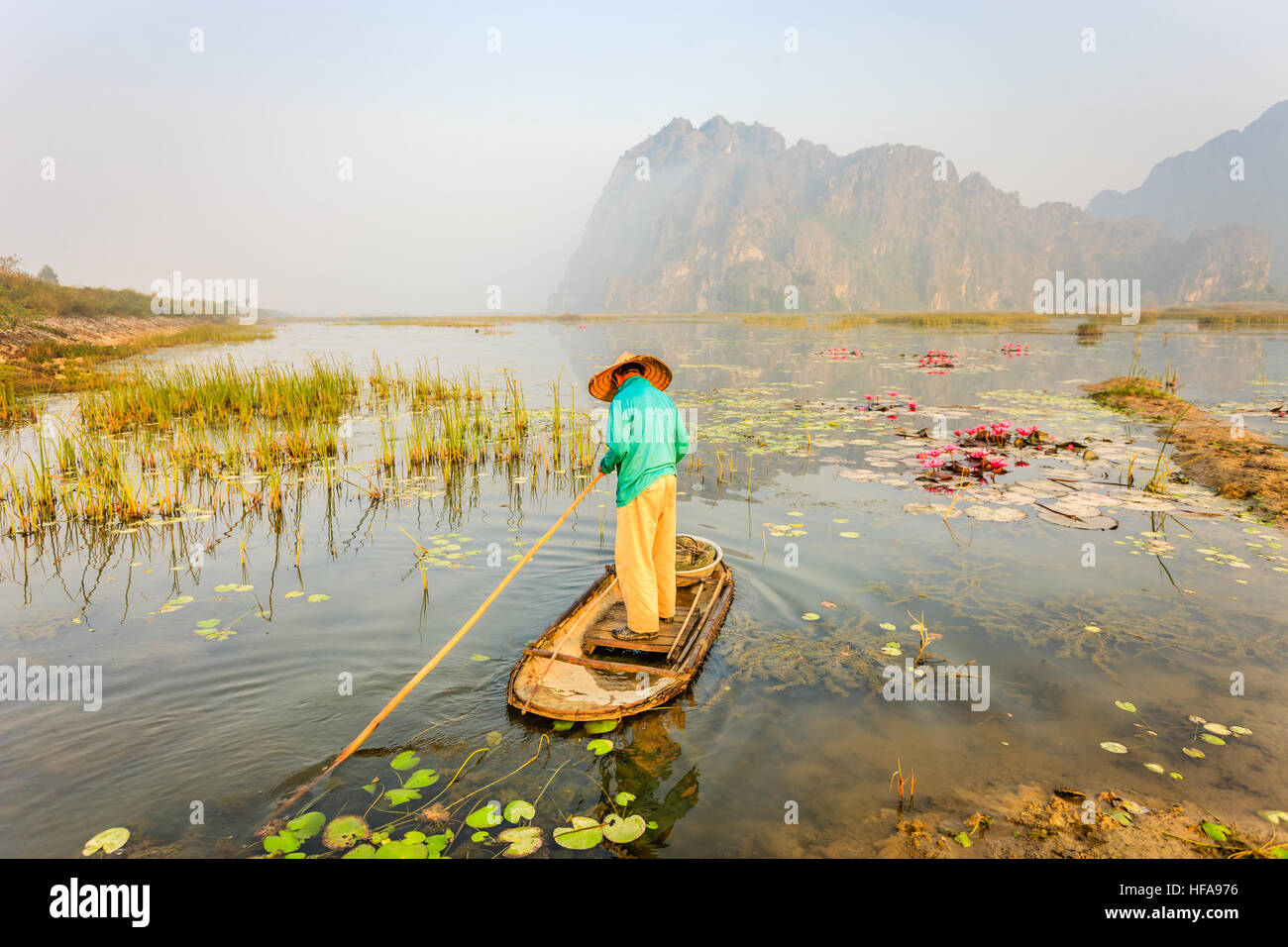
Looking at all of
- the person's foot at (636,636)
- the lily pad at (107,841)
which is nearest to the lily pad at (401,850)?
the lily pad at (107,841)

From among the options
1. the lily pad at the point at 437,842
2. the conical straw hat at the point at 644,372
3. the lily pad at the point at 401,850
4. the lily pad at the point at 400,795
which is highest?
the conical straw hat at the point at 644,372

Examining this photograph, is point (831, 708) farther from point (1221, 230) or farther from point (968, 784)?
point (1221, 230)

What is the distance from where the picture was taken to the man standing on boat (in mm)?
5000

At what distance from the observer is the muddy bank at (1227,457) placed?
8586 millimetres

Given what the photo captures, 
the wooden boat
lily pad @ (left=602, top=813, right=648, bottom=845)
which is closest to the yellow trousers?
the wooden boat

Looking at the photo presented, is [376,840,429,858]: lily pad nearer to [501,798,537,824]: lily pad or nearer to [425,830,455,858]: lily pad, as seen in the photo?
[425,830,455,858]: lily pad

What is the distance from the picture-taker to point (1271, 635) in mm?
5293

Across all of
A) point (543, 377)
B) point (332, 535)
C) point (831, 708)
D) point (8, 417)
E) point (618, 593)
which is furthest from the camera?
point (543, 377)

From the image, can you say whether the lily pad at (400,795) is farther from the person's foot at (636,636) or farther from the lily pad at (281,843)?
the person's foot at (636,636)

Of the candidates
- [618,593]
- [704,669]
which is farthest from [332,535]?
[704,669]

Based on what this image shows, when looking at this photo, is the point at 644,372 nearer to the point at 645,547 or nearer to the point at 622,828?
the point at 645,547

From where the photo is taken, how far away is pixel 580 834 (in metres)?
3.41

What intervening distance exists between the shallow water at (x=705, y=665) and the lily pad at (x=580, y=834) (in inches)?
4.5

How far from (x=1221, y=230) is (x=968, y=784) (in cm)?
27300
